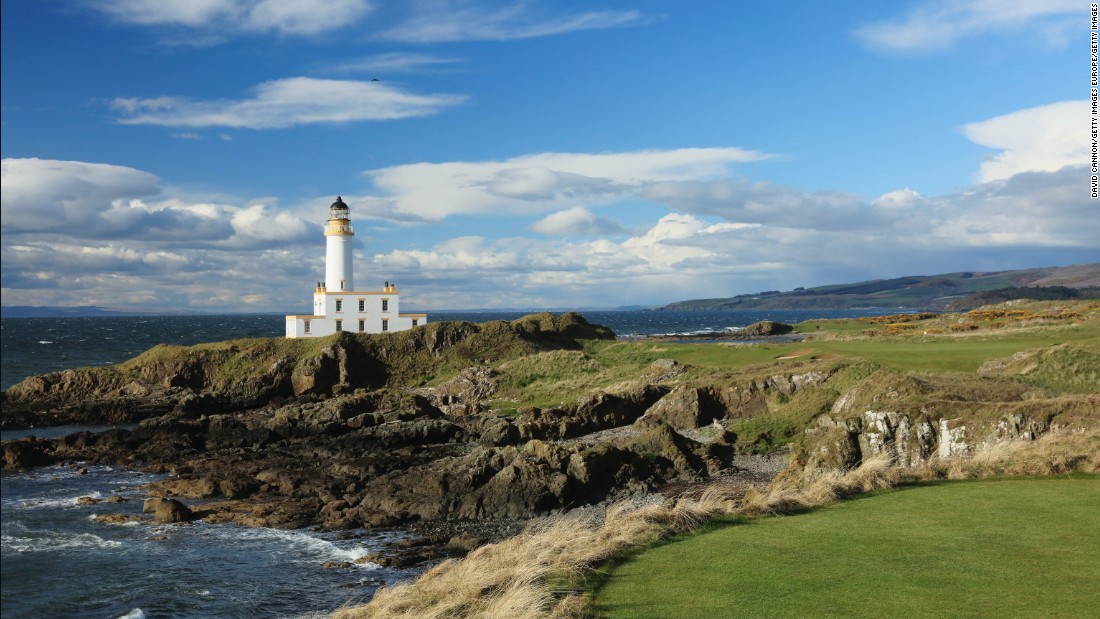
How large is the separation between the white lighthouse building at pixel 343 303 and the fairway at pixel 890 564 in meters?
54.4

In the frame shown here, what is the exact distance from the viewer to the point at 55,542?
19641 mm

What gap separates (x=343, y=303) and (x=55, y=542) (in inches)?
1792

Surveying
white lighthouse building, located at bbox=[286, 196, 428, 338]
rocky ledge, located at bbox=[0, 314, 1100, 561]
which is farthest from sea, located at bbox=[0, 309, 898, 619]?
white lighthouse building, located at bbox=[286, 196, 428, 338]

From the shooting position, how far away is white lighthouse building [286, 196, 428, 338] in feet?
208

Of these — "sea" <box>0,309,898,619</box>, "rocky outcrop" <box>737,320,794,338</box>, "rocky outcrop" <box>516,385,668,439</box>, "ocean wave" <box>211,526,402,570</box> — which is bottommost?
"ocean wave" <box>211,526,402,570</box>

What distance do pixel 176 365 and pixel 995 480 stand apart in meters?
51.4

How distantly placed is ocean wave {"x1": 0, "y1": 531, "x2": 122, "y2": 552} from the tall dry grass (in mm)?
10949

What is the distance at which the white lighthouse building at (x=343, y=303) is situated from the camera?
63.3 meters

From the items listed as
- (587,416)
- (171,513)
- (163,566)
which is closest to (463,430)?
(587,416)

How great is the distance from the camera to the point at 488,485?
73.5 feet

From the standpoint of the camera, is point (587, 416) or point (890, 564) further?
point (587, 416)

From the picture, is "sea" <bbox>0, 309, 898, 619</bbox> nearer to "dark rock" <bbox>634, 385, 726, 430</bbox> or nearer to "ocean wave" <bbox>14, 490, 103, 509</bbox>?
"ocean wave" <bbox>14, 490, 103, 509</bbox>

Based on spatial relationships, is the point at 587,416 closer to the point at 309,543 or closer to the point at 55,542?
the point at 309,543

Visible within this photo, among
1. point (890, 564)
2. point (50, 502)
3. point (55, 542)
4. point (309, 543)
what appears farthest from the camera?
point (50, 502)
